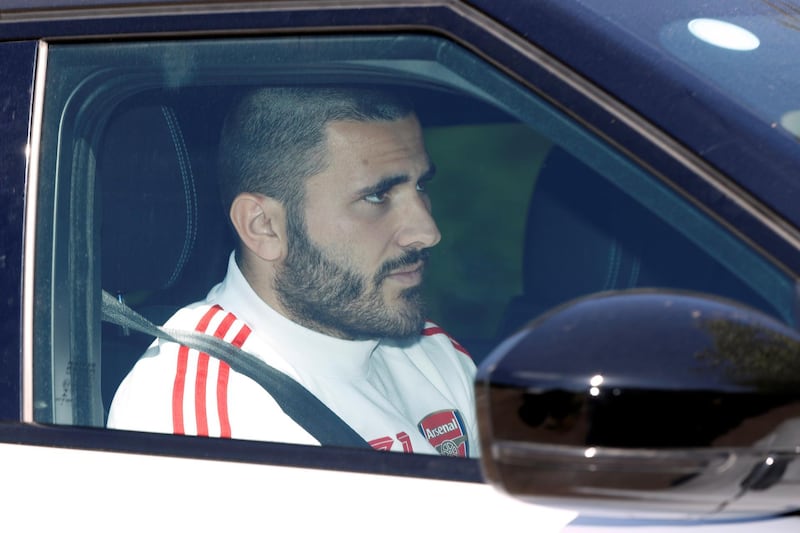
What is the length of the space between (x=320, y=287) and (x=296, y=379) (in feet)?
0.46

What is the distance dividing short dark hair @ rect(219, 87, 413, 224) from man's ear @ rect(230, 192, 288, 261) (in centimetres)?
1

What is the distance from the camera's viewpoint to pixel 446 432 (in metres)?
1.69

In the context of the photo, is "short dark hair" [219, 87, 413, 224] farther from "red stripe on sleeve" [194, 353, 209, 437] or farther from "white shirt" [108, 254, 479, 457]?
"red stripe on sleeve" [194, 353, 209, 437]

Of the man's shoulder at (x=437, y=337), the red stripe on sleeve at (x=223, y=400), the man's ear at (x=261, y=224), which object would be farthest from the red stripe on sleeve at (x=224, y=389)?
the man's shoulder at (x=437, y=337)

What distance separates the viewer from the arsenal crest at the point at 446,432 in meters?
1.66

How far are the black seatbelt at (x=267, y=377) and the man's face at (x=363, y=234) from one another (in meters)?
0.10

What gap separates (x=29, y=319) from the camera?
1737 millimetres

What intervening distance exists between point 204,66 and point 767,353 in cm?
96

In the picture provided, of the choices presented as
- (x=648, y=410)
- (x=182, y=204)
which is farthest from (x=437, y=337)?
(x=648, y=410)

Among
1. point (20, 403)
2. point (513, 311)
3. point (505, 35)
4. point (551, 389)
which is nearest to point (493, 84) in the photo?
point (505, 35)

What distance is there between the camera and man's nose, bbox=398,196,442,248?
1730 millimetres

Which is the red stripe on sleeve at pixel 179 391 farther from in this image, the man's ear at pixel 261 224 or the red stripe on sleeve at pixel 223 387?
the man's ear at pixel 261 224

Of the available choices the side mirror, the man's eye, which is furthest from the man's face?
the side mirror

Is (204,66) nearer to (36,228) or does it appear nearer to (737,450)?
(36,228)
